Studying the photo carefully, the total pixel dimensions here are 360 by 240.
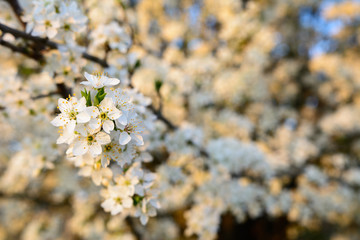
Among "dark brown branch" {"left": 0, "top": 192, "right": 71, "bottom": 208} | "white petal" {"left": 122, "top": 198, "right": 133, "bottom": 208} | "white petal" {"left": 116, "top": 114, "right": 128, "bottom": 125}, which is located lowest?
"white petal" {"left": 122, "top": 198, "right": 133, "bottom": 208}

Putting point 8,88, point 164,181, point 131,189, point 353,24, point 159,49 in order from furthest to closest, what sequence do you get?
point 353,24
point 159,49
point 164,181
point 8,88
point 131,189

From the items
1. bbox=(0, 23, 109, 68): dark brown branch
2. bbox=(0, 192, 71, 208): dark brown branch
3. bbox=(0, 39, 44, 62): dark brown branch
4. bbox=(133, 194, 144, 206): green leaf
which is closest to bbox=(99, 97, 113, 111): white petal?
bbox=(133, 194, 144, 206): green leaf

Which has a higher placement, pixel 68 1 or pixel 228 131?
pixel 228 131

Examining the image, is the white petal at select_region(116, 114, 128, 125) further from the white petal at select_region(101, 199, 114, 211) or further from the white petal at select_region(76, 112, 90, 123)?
the white petal at select_region(101, 199, 114, 211)

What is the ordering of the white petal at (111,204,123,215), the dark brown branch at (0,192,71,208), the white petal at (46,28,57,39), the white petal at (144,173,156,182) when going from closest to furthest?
the white petal at (111,204,123,215) → the white petal at (144,173,156,182) → the white petal at (46,28,57,39) → the dark brown branch at (0,192,71,208)

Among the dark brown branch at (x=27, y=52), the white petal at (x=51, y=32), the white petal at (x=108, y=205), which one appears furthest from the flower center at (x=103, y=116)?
the dark brown branch at (x=27, y=52)

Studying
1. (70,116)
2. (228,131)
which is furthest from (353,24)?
(70,116)

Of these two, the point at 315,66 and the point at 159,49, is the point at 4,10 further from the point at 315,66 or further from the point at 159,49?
the point at 315,66
